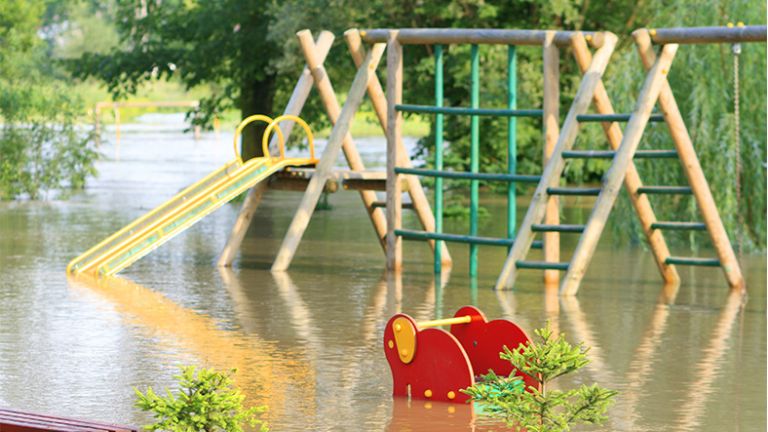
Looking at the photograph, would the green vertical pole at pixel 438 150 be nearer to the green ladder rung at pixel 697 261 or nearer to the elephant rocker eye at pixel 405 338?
the green ladder rung at pixel 697 261

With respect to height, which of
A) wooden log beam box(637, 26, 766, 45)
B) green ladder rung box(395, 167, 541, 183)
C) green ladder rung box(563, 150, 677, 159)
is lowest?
green ladder rung box(395, 167, 541, 183)

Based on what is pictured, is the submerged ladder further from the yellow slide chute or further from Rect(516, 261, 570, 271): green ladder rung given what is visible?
the yellow slide chute

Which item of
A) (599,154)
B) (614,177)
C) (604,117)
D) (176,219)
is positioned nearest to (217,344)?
(176,219)

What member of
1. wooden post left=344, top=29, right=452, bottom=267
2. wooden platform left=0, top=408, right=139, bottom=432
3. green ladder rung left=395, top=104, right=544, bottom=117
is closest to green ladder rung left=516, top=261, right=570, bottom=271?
green ladder rung left=395, top=104, right=544, bottom=117

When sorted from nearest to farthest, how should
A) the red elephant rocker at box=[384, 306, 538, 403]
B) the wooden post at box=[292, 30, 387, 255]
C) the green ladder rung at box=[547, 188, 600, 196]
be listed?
the red elephant rocker at box=[384, 306, 538, 403]
the green ladder rung at box=[547, 188, 600, 196]
the wooden post at box=[292, 30, 387, 255]

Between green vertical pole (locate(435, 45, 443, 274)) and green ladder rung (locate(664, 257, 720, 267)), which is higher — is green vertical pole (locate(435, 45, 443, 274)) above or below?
above

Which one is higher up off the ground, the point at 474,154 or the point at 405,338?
the point at 474,154

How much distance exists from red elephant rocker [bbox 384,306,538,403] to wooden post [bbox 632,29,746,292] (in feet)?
17.7

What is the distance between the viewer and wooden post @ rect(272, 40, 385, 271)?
1608 centimetres

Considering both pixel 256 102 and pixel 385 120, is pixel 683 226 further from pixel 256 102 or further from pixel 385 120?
pixel 256 102

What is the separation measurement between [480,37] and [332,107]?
191 cm

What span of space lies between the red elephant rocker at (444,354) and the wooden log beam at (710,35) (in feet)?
16.7

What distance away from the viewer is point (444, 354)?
933 cm

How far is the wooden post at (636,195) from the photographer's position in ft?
49.2
